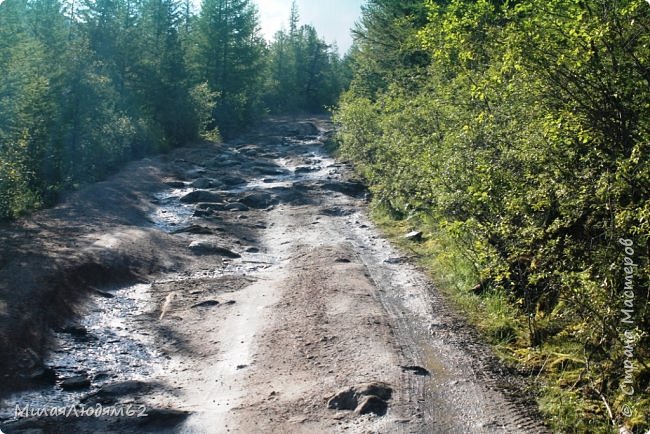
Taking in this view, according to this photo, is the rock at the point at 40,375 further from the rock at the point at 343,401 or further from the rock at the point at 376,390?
the rock at the point at 376,390

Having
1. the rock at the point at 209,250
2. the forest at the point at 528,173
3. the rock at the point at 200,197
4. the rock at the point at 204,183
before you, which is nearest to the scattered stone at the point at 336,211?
the forest at the point at 528,173

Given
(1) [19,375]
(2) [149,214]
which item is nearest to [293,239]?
(2) [149,214]

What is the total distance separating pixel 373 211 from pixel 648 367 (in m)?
15.2

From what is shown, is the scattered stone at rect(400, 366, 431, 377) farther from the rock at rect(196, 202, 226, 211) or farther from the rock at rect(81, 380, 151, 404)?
the rock at rect(196, 202, 226, 211)

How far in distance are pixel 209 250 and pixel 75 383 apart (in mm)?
8274

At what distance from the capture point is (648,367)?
280 inches

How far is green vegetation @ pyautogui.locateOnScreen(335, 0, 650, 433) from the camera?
7.03m

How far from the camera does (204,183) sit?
2727cm

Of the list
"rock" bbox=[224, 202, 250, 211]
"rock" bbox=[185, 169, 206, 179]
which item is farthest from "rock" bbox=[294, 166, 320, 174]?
"rock" bbox=[224, 202, 250, 211]

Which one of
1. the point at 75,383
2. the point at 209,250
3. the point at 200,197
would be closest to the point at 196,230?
the point at 209,250

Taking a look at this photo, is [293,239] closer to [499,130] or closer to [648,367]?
[499,130]

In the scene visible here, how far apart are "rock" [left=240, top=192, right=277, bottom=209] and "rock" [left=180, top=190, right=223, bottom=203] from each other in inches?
41.5

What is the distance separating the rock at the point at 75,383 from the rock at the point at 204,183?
60.2 feet

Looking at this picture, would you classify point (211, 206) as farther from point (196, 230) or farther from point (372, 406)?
point (372, 406)
